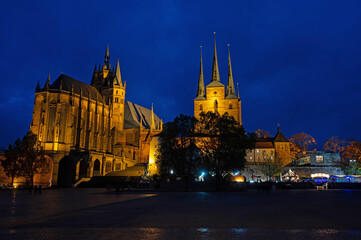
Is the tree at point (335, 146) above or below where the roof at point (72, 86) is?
below

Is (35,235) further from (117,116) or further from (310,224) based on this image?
(117,116)

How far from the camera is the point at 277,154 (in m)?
77.8

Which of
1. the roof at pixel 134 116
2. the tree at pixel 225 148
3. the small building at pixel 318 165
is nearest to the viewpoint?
the tree at pixel 225 148

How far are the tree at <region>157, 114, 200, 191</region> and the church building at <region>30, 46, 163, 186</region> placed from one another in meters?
27.1

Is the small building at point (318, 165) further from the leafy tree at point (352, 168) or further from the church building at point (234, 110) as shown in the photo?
the church building at point (234, 110)

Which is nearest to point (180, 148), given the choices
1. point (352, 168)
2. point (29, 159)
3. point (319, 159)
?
point (29, 159)

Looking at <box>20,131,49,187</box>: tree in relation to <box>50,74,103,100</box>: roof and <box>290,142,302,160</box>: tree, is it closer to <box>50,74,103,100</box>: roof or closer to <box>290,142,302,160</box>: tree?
<box>50,74,103,100</box>: roof

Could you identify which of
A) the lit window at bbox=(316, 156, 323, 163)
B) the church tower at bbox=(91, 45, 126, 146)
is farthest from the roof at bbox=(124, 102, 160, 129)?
the lit window at bbox=(316, 156, 323, 163)

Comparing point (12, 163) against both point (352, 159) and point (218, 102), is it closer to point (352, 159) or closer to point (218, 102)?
point (218, 102)

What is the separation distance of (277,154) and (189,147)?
148ft

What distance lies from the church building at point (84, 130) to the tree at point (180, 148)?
2708cm

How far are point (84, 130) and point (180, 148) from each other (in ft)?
135

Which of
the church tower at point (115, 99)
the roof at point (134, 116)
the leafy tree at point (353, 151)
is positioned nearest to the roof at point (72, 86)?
the church tower at point (115, 99)

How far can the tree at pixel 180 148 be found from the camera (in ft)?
134
